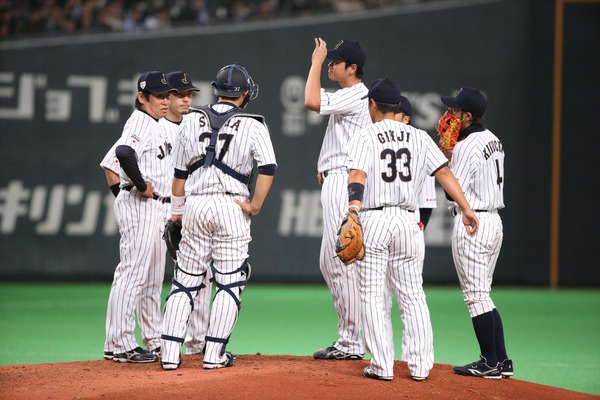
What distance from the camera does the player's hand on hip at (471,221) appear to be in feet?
23.1

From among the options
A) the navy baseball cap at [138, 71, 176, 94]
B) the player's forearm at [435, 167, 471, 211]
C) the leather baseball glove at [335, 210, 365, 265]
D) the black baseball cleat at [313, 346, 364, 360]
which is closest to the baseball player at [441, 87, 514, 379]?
the player's forearm at [435, 167, 471, 211]

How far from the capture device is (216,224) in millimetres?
7004

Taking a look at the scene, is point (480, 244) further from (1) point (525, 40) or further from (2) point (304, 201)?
(1) point (525, 40)

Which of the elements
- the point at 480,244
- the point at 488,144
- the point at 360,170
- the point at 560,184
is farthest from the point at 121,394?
the point at 560,184

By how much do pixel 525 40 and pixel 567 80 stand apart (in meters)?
0.96

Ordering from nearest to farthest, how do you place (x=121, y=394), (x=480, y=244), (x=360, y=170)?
(x=121, y=394) → (x=360, y=170) → (x=480, y=244)

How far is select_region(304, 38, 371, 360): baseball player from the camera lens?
25.4 feet

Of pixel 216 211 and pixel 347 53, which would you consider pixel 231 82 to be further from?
pixel 347 53

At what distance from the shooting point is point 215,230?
704cm

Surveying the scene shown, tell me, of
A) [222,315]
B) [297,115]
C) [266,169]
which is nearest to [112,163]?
[266,169]

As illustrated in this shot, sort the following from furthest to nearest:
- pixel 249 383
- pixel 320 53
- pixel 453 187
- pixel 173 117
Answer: pixel 173 117 → pixel 320 53 → pixel 453 187 → pixel 249 383

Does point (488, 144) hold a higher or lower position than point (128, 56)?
lower

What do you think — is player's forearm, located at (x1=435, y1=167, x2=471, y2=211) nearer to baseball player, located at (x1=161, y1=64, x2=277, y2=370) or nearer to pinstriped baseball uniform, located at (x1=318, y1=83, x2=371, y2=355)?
pinstriped baseball uniform, located at (x1=318, y1=83, x2=371, y2=355)

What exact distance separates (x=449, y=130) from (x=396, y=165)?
1088 millimetres
